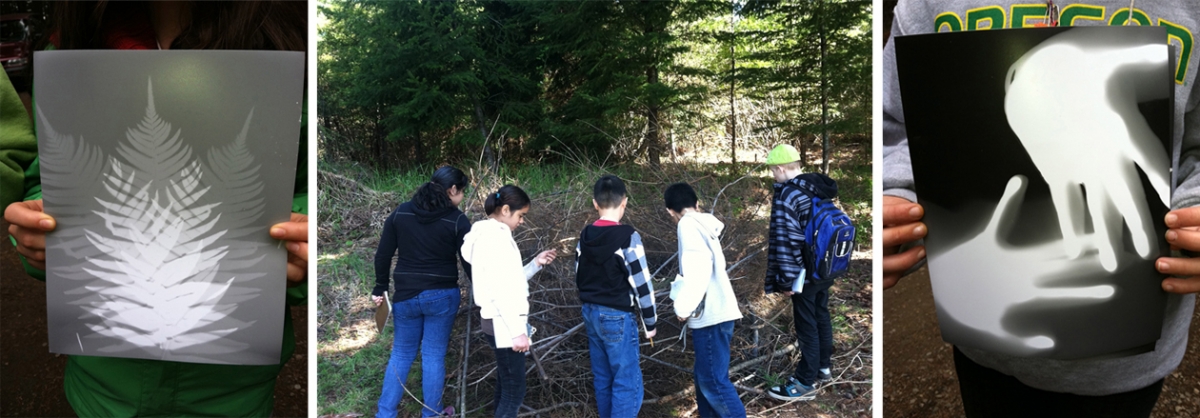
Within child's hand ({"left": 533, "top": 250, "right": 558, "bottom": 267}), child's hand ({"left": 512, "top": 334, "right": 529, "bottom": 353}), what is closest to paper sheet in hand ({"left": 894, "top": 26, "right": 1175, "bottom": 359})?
child's hand ({"left": 533, "top": 250, "right": 558, "bottom": 267})

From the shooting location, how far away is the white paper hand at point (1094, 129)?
1275 mm

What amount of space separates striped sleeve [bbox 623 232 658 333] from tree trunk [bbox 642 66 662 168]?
18 centimetres

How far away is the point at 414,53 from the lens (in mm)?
1572

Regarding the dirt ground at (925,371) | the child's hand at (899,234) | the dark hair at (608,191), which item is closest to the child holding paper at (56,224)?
the dark hair at (608,191)

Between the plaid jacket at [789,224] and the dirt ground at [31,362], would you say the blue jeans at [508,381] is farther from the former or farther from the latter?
the dirt ground at [31,362]

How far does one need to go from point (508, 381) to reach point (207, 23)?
3.48ft

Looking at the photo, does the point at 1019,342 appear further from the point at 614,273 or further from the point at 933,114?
the point at 614,273

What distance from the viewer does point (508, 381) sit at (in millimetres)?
1602

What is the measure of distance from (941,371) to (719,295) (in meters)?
2.08

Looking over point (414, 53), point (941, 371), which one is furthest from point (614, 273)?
point (941, 371)

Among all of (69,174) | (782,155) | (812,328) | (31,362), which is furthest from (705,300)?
(31,362)

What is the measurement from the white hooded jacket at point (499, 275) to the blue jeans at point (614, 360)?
0.15 m

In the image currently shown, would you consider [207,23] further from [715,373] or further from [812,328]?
[812,328]

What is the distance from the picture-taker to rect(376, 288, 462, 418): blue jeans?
1.58 metres
